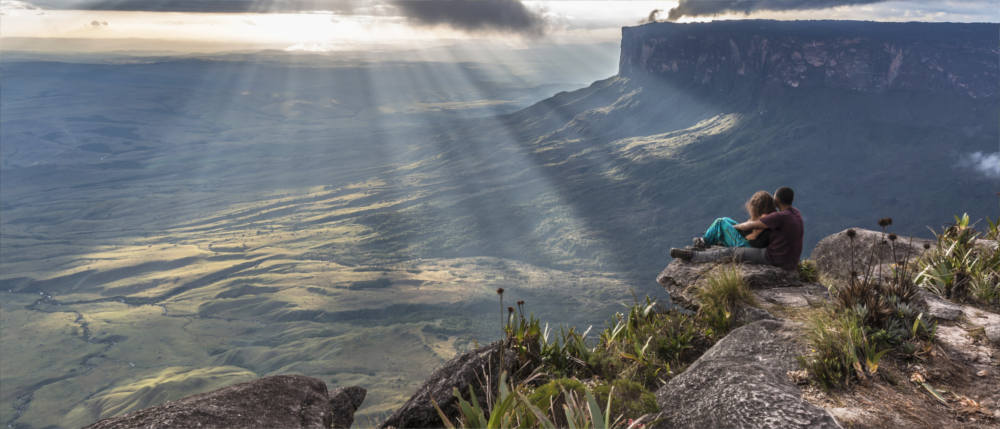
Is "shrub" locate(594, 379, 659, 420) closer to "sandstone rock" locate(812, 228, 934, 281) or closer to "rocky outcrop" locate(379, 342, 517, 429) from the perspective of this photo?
"rocky outcrop" locate(379, 342, 517, 429)

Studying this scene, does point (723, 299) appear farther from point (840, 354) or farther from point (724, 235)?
point (724, 235)

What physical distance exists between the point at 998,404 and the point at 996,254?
4978 mm

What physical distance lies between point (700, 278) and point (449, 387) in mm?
5622

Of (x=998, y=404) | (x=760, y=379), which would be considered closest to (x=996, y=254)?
(x=998, y=404)

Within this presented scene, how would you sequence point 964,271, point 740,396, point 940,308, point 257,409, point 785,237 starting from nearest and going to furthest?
point 740,396, point 257,409, point 940,308, point 964,271, point 785,237

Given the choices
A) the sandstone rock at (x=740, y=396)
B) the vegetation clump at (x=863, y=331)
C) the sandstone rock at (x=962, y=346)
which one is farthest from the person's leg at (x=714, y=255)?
the sandstone rock at (x=740, y=396)

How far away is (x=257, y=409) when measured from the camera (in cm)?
482

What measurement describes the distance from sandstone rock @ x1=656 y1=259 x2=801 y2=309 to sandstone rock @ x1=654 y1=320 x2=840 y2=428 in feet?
10.3

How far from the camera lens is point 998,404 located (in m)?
4.74

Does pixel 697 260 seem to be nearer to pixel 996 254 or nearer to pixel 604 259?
pixel 996 254

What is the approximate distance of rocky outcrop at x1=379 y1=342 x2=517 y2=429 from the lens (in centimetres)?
555

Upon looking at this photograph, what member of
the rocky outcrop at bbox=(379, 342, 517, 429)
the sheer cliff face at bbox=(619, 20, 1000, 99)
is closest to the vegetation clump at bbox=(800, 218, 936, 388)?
the rocky outcrop at bbox=(379, 342, 517, 429)

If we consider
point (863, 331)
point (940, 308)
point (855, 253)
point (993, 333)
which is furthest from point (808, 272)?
point (863, 331)

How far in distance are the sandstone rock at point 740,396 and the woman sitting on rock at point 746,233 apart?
4.74m
